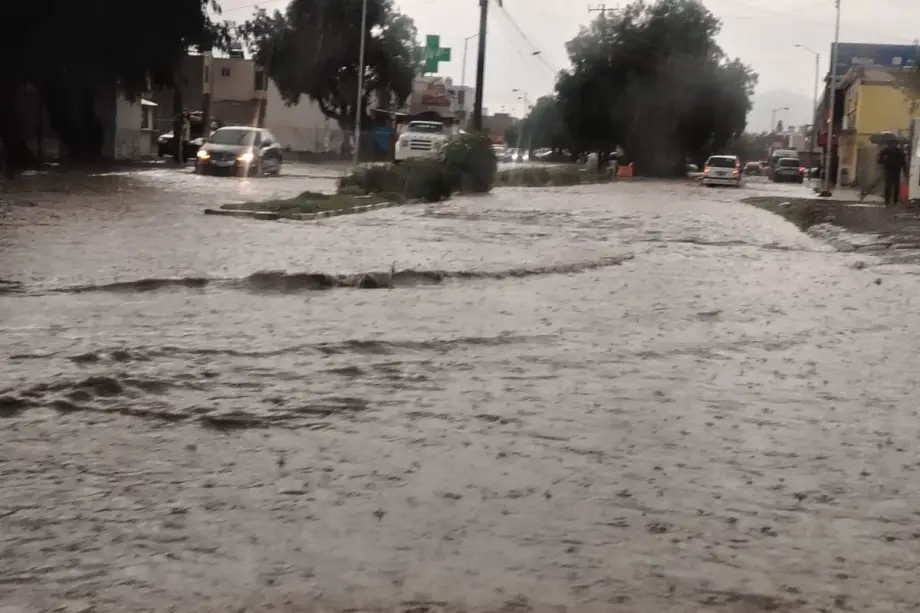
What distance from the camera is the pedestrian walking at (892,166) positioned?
29.2 m

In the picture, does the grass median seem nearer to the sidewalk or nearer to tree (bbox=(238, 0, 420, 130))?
the sidewalk

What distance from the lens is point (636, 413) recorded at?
695cm

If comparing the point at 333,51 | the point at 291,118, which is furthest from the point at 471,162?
the point at 291,118

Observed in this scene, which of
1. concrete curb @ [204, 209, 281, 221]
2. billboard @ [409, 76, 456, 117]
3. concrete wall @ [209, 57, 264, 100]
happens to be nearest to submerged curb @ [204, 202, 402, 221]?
concrete curb @ [204, 209, 281, 221]

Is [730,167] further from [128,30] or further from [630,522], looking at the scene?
[630,522]

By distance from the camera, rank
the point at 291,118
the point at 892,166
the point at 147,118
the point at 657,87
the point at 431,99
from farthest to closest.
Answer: the point at 431,99 → the point at 291,118 → the point at 657,87 → the point at 147,118 → the point at 892,166

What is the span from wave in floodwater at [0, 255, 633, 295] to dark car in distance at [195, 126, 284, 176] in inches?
992

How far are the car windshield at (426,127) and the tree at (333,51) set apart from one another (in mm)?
31231

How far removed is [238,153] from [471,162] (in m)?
7.97

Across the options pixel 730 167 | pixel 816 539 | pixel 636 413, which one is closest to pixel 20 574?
pixel 816 539

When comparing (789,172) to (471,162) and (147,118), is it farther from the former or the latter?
(471,162)

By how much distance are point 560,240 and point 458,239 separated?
1780 millimetres

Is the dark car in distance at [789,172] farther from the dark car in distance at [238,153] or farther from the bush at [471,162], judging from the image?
the dark car in distance at [238,153]

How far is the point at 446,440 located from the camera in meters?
6.16
